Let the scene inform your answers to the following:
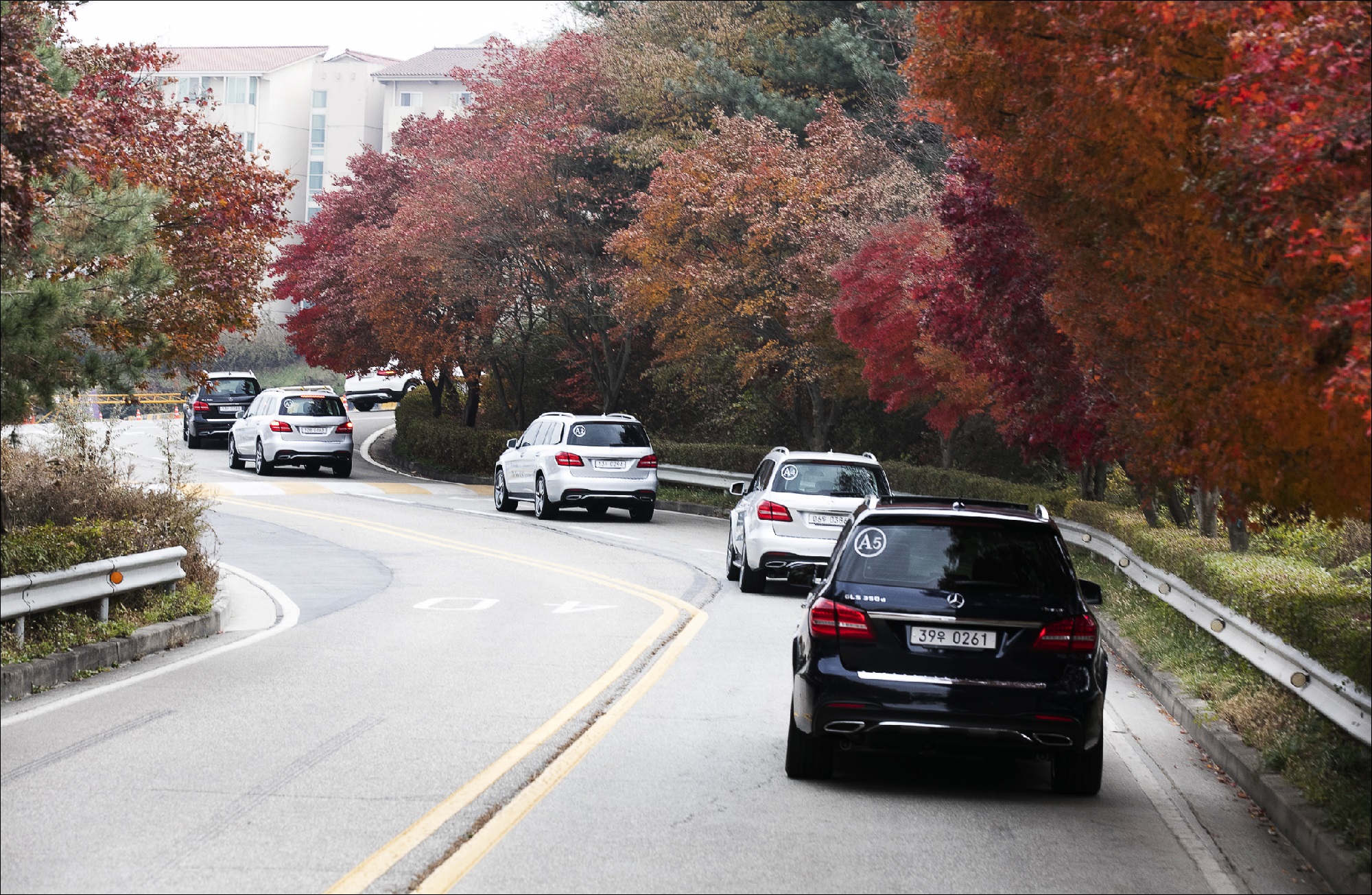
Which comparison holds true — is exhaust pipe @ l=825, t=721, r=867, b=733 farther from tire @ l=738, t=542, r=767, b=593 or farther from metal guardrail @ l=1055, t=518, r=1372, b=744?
tire @ l=738, t=542, r=767, b=593

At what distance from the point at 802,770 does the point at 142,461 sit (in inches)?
1303

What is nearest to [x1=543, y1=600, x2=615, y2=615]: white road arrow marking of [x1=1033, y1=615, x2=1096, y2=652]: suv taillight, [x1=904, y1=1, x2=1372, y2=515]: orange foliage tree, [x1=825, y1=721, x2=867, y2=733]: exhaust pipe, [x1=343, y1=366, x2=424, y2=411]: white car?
[x1=904, y1=1, x2=1372, y2=515]: orange foliage tree

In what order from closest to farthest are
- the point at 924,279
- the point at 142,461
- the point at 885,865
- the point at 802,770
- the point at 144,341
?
1. the point at 885,865
2. the point at 802,770
3. the point at 144,341
4. the point at 924,279
5. the point at 142,461

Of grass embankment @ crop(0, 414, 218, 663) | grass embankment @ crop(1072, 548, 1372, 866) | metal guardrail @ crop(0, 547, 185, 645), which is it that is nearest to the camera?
grass embankment @ crop(1072, 548, 1372, 866)

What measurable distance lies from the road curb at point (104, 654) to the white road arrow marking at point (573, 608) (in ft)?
11.2

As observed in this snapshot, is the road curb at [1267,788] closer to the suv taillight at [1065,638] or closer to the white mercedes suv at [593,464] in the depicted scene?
the suv taillight at [1065,638]

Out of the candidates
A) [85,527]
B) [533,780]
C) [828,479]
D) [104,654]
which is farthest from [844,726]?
[828,479]

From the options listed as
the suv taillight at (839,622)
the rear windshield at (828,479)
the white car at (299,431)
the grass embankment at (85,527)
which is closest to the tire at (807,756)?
the suv taillight at (839,622)

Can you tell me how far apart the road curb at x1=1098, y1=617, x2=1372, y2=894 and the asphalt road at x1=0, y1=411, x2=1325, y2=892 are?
106 millimetres

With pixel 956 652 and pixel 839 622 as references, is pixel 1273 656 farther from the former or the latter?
pixel 839 622

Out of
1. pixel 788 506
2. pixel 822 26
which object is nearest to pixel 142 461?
pixel 822 26

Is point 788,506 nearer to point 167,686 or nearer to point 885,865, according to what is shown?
point 167,686

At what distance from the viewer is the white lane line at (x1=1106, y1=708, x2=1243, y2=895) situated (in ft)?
22.1

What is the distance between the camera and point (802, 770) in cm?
838
